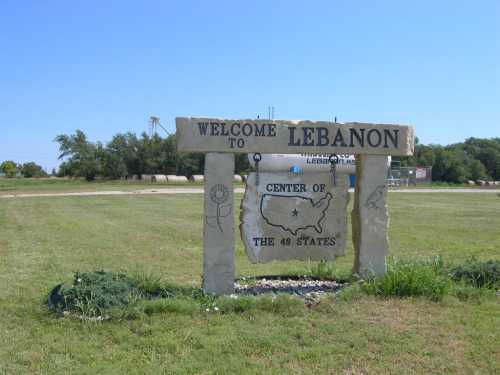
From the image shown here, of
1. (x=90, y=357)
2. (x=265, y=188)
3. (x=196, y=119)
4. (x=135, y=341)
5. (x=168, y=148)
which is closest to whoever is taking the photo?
(x=90, y=357)

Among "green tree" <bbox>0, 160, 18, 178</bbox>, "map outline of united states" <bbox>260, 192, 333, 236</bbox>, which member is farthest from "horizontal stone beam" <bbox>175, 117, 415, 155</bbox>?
"green tree" <bbox>0, 160, 18, 178</bbox>

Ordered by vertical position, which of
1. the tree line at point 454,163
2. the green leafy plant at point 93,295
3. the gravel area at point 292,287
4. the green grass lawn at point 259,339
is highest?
the tree line at point 454,163

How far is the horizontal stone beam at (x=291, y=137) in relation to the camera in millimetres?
5879

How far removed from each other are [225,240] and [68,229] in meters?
8.84

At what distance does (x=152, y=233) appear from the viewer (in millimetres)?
13227

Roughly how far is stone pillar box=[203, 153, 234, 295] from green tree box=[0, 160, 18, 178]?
348 ft

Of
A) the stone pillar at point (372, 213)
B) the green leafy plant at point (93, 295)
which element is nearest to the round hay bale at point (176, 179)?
the stone pillar at point (372, 213)

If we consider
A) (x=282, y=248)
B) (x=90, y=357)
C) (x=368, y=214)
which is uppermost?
(x=368, y=214)

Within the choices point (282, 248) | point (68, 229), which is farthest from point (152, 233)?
point (282, 248)

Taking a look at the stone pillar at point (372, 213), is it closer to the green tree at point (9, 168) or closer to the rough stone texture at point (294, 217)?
the rough stone texture at point (294, 217)

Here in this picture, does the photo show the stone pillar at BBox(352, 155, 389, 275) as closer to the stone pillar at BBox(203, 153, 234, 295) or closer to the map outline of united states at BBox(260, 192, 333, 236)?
the map outline of united states at BBox(260, 192, 333, 236)

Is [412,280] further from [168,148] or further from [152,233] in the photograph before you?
[168,148]

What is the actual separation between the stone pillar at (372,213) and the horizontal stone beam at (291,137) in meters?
0.19

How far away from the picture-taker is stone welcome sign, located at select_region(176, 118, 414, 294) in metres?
5.96
